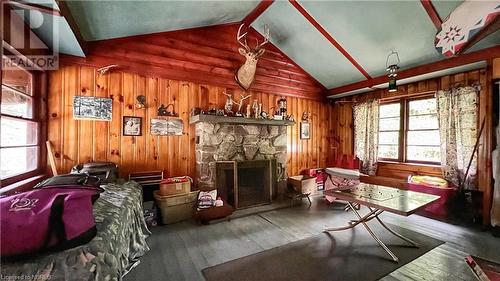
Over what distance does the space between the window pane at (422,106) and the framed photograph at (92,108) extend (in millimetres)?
5326

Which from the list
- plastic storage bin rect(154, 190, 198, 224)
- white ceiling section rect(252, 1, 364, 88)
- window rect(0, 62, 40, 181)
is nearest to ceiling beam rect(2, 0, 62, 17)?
window rect(0, 62, 40, 181)

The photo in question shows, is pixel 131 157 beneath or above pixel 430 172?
above

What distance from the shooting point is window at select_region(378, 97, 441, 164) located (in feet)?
12.4

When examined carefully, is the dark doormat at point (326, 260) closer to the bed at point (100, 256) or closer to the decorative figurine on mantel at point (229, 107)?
the bed at point (100, 256)

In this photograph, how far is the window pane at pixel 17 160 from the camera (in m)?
1.94

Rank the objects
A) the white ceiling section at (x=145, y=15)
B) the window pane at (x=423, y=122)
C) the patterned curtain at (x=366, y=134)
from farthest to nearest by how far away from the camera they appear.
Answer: the patterned curtain at (x=366, y=134) < the window pane at (x=423, y=122) < the white ceiling section at (x=145, y=15)

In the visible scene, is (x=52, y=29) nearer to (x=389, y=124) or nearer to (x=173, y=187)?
(x=173, y=187)

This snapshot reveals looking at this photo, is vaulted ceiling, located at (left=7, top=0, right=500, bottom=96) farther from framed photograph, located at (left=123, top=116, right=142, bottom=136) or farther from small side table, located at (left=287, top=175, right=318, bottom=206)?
small side table, located at (left=287, top=175, right=318, bottom=206)

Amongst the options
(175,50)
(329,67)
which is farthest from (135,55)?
(329,67)

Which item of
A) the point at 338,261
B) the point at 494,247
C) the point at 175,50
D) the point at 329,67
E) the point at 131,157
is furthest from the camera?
the point at 329,67

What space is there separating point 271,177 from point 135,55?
10.0 feet

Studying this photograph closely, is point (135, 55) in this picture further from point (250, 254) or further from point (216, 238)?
point (250, 254)

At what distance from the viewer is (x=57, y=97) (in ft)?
8.79

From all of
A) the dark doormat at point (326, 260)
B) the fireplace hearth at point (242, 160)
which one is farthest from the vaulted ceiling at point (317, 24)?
the dark doormat at point (326, 260)
